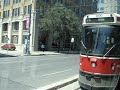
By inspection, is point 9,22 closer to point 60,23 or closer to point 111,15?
point 60,23

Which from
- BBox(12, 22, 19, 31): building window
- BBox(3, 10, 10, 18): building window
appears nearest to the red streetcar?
BBox(12, 22, 19, 31): building window

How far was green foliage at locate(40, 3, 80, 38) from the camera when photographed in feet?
177

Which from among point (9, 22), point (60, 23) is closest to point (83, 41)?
point (60, 23)

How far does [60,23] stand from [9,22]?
66.2 ft

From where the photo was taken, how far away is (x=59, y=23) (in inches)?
2110

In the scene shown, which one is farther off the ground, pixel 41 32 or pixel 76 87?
pixel 41 32

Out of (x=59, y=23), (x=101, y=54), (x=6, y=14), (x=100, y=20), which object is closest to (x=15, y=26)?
(x=6, y=14)

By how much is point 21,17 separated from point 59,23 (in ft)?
47.1

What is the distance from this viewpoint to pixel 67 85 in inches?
496

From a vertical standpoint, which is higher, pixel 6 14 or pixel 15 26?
pixel 6 14

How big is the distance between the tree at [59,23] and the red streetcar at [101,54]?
42.7 meters

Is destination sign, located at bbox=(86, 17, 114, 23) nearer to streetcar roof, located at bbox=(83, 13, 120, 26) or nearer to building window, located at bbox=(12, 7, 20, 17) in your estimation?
streetcar roof, located at bbox=(83, 13, 120, 26)

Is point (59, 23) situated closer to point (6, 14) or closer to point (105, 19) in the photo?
point (6, 14)

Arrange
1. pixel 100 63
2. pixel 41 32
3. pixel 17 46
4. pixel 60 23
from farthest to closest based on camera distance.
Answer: pixel 17 46
pixel 41 32
pixel 60 23
pixel 100 63
